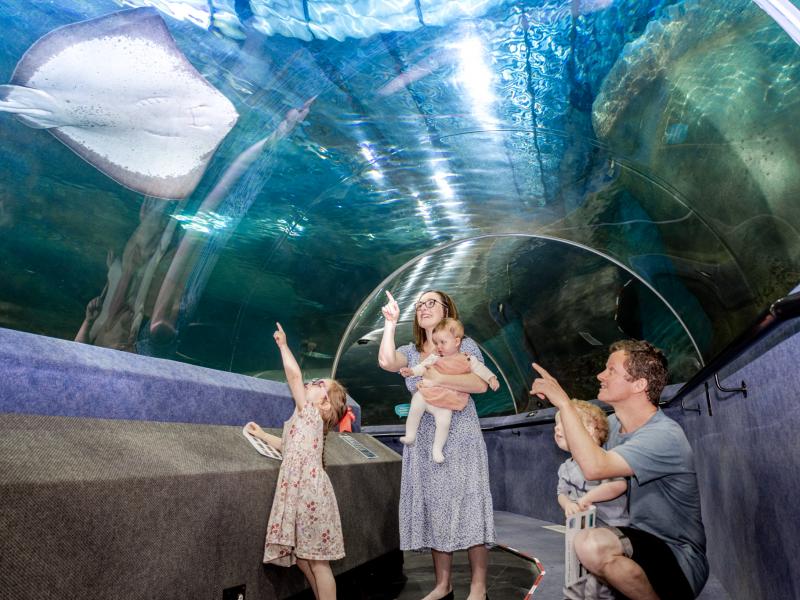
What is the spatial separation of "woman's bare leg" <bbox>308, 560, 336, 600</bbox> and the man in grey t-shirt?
1320mm

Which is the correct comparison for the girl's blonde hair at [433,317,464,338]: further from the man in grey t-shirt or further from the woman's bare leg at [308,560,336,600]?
the woman's bare leg at [308,560,336,600]

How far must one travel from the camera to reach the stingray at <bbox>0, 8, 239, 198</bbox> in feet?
11.8

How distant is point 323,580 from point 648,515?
5.10 ft

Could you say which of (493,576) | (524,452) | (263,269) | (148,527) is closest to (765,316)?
(148,527)

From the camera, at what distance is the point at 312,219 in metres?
6.32

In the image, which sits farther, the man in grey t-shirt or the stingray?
the stingray

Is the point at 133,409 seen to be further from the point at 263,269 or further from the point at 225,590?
the point at 263,269

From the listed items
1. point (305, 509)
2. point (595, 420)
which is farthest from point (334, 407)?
point (595, 420)

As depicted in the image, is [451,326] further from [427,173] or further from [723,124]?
[427,173]

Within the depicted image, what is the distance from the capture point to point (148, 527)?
224 cm

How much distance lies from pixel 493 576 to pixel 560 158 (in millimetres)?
3524

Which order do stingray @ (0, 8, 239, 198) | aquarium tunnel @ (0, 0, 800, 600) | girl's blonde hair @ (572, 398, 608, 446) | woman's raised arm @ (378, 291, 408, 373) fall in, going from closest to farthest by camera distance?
aquarium tunnel @ (0, 0, 800, 600)
woman's raised arm @ (378, 291, 408, 373)
stingray @ (0, 8, 239, 198)
girl's blonde hair @ (572, 398, 608, 446)

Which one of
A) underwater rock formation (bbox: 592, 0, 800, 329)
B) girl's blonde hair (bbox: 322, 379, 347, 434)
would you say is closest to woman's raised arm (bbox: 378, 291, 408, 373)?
girl's blonde hair (bbox: 322, 379, 347, 434)

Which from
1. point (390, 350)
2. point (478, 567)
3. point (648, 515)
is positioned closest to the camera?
point (648, 515)
